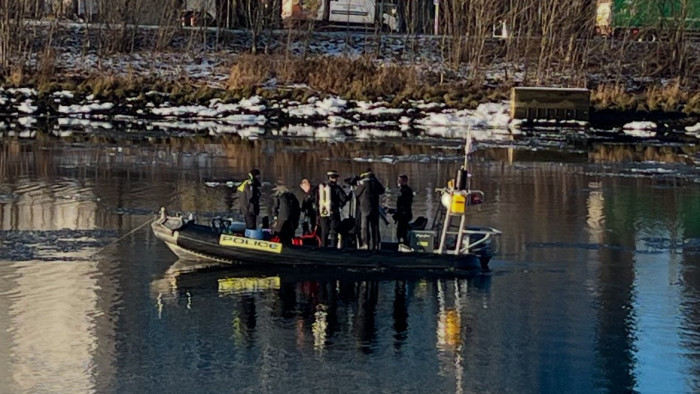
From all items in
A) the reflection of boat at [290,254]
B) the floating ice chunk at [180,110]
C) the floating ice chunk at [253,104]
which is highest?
the floating ice chunk at [253,104]

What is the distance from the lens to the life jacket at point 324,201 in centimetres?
1920

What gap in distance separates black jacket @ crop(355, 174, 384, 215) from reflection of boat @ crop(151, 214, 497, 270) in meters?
0.66

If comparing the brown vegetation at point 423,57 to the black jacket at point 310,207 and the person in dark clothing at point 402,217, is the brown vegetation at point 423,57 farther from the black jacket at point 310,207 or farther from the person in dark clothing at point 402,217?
the black jacket at point 310,207

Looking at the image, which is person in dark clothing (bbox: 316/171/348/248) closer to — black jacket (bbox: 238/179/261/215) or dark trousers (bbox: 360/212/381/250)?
dark trousers (bbox: 360/212/381/250)

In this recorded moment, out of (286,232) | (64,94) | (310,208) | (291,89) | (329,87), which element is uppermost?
(329,87)

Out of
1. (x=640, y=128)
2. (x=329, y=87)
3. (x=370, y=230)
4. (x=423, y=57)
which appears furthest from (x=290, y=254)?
(x=423, y=57)

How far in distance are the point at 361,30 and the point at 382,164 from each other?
1518 inches

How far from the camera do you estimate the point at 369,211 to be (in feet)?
63.5

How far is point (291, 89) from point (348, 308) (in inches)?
1577

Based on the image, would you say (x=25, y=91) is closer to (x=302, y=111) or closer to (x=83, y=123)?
(x=83, y=123)

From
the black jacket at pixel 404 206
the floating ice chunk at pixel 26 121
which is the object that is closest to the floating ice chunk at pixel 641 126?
the floating ice chunk at pixel 26 121

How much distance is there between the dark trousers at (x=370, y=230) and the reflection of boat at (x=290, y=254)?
27 cm

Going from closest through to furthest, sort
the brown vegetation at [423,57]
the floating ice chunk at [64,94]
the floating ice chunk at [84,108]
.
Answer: the floating ice chunk at [84,108]
the floating ice chunk at [64,94]
the brown vegetation at [423,57]

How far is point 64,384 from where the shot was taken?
41.7 ft
